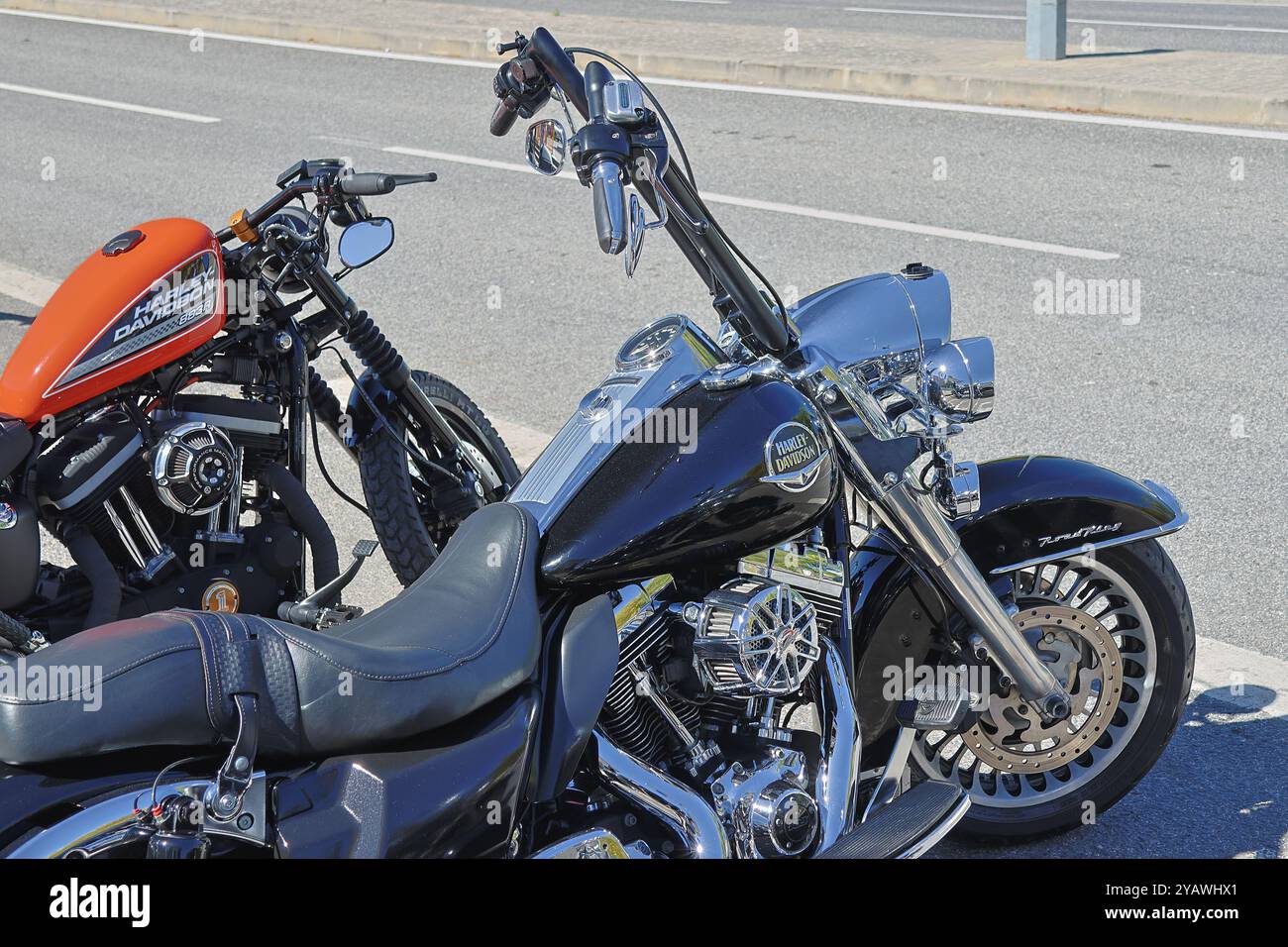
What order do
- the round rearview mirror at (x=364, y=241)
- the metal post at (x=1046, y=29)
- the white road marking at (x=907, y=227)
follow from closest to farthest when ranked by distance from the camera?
the round rearview mirror at (x=364, y=241), the white road marking at (x=907, y=227), the metal post at (x=1046, y=29)

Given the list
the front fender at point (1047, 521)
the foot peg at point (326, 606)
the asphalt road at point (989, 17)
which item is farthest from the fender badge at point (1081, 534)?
the asphalt road at point (989, 17)

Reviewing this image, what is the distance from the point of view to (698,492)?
7.88ft

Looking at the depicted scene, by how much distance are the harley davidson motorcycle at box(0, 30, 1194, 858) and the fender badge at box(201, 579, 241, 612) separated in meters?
1.28

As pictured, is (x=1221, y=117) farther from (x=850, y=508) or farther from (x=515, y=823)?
(x=515, y=823)

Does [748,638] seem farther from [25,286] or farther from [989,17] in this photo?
[989,17]

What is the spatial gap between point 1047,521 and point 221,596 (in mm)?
1938

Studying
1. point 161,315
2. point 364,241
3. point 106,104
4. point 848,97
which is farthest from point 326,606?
point 106,104

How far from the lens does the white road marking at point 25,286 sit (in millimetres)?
7383

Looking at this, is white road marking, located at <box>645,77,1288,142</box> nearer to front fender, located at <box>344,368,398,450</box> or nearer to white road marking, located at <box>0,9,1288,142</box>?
white road marking, located at <box>0,9,1288,142</box>

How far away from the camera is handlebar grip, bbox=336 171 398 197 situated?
3758mm

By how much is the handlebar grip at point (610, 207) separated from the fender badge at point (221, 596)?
1.79 metres

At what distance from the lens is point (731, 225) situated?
8.10 m

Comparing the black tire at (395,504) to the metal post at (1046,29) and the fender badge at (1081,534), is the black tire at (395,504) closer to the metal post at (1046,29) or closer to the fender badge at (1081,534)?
the fender badge at (1081,534)

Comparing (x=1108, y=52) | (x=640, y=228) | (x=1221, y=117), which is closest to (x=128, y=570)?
(x=640, y=228)
